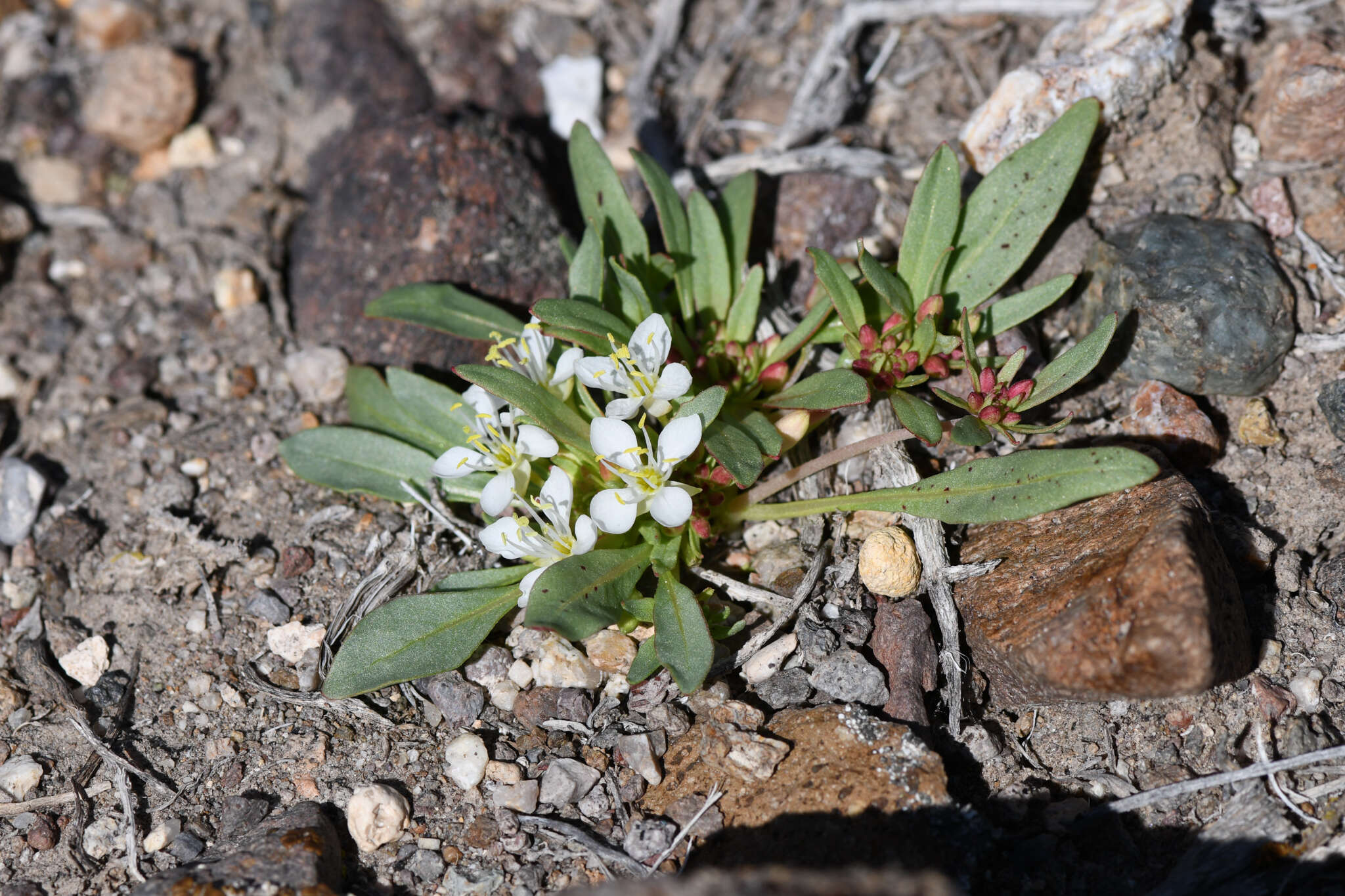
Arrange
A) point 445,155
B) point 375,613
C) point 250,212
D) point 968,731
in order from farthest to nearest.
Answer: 1. point 250,212
2. point 445,155
3. point 375,613
4. point 968,731

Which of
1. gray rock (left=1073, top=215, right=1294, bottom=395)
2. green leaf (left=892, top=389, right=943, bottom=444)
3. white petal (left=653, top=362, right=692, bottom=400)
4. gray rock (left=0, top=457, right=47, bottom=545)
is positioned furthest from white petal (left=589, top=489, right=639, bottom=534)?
gray rock (left=0, top=457, right=47, bottom=545)

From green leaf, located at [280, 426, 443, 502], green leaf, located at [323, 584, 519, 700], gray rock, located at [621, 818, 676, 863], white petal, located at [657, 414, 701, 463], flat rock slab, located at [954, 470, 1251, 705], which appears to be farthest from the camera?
green leaf, located at [280, 426, 443, 502]

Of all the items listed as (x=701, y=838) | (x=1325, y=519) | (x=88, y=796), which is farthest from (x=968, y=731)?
(x=88, y=796)

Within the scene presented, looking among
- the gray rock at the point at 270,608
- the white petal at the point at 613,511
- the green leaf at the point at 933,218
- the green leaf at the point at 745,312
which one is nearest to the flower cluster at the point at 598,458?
the white petal at the point at 613,511

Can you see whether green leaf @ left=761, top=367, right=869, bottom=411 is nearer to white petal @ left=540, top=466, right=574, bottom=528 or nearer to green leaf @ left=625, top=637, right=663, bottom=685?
white petal @ left=540, top=466, right=574, bottom=528

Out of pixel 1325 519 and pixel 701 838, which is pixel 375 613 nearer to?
pixel 701 838

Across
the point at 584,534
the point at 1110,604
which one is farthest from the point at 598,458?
the point at 1110,604

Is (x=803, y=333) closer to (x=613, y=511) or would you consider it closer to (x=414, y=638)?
(x=613, y=511)
